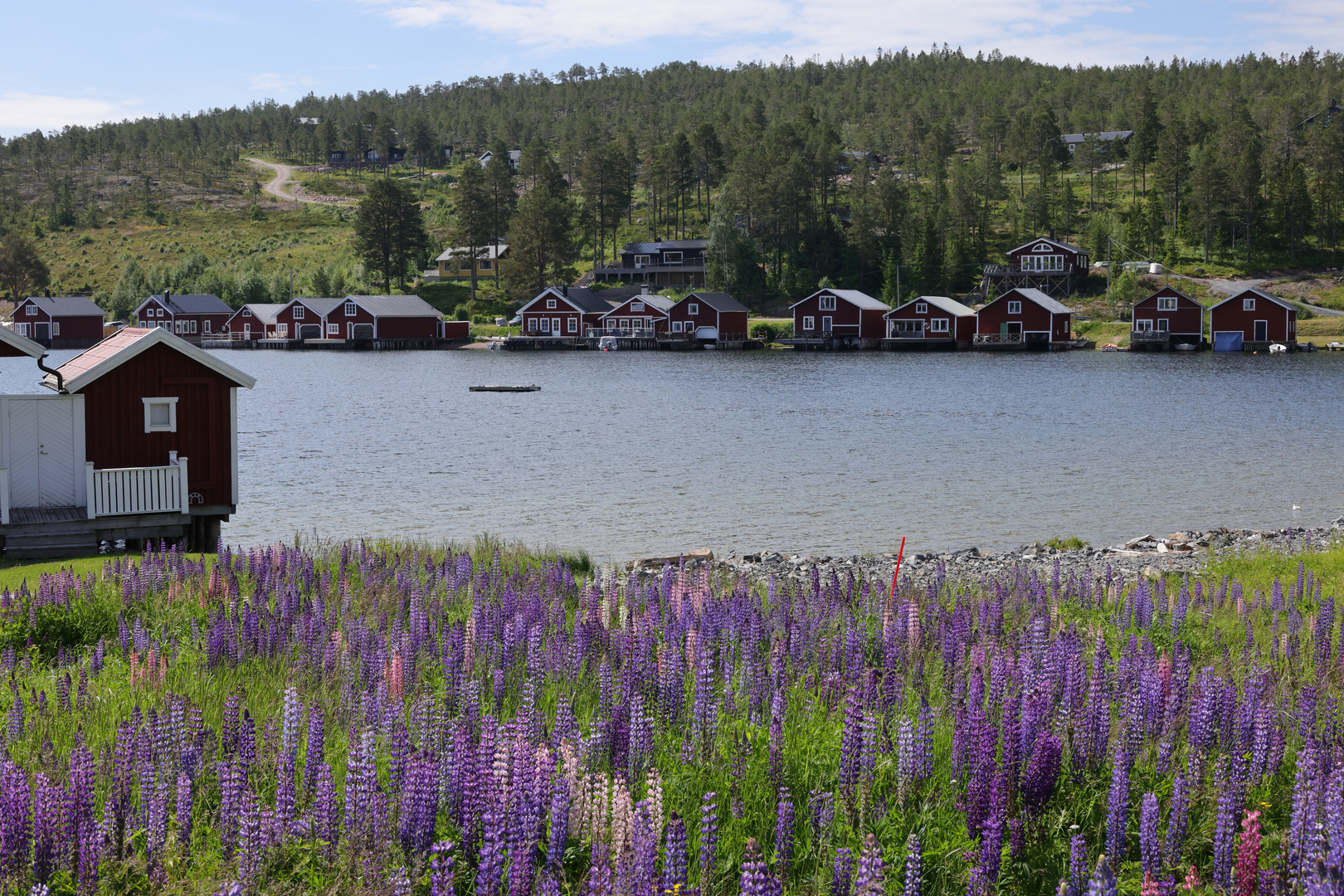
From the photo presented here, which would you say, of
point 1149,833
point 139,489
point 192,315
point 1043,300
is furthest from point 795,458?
→ point 192,315

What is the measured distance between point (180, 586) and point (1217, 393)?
61.6m

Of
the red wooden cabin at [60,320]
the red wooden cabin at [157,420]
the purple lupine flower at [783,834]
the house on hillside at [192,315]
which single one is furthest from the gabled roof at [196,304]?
the purple lupine flower at [783,834]

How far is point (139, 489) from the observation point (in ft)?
58.9

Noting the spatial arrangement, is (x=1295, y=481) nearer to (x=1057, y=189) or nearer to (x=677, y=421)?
(x=677, y=421)

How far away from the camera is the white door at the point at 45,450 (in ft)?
57.6

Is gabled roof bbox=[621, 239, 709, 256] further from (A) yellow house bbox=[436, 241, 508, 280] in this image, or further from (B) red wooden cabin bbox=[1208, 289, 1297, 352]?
(B) red wooden cabin bbox=[1208, 289, 1297, 352]

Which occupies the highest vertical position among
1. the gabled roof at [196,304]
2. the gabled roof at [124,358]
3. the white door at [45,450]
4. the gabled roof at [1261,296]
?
the gabled roof at [196,304]

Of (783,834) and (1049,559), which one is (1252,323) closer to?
(1049,559)

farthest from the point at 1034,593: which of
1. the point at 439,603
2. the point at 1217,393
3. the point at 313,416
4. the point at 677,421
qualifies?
the point at 1217,393

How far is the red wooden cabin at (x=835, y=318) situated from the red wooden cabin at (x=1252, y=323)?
30.3 meters

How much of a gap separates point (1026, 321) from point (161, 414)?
9450 centimetres

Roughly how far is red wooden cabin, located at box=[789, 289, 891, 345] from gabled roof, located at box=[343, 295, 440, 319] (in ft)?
131

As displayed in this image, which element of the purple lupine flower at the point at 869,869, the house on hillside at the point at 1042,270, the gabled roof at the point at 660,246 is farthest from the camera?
the gabled roof at the point at 660,246

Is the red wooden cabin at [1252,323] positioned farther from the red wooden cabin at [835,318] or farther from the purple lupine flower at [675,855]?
the purple lupine flower at [675,855]
